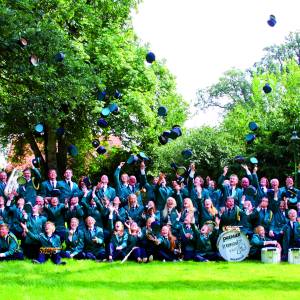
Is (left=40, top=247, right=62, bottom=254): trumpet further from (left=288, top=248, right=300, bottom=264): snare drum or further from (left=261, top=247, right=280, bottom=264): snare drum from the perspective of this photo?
(left=288, top=248, right=300, bottom=264): snare drum

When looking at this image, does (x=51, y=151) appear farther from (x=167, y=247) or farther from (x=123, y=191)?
(x=167, y=247)

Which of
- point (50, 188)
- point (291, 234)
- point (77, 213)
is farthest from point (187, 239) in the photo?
point (50, 188)

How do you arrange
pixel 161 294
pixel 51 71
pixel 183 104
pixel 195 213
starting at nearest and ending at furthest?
pixel 161 294, pixel 195 213, pixel 51 71, pixel 183 104

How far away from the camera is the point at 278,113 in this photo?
70.3ft

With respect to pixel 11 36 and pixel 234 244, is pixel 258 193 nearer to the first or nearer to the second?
pixel 234 244

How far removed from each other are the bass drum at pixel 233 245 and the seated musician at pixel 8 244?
3774mm

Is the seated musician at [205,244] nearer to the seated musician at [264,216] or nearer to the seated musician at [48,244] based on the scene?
the seated musician at [264,216]

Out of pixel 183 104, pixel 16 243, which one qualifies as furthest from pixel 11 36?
pixel 183 104

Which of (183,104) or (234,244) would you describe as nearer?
(234,244)

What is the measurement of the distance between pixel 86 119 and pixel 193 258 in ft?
39.0

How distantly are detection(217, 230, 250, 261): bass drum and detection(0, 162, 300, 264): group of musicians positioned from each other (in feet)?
1.21

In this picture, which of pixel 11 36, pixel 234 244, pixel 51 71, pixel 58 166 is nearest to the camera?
pixel 234 244

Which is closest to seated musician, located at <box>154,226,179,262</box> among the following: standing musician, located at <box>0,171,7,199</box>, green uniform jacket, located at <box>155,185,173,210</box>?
green uniform jacket, located at <box>155,185,173,210</box>

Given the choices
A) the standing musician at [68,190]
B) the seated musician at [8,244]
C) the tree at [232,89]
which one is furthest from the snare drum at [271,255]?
the tree at [232,89]
